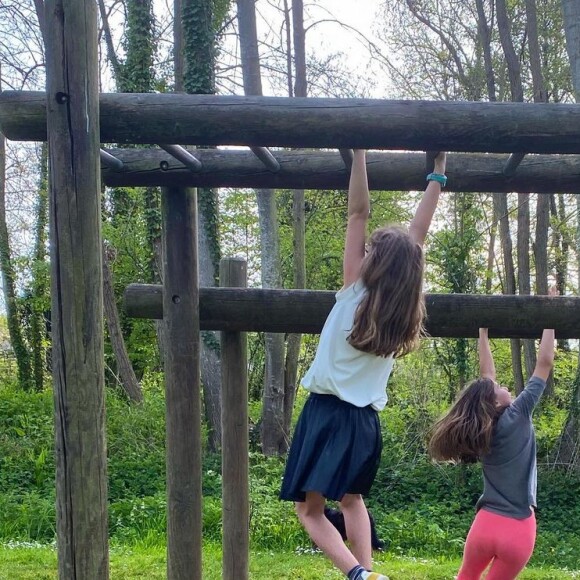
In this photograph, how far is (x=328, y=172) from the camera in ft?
12.7

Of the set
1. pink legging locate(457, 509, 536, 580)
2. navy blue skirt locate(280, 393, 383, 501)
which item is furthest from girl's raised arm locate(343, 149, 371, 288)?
pink legging locate(457, 509, 536, 580)

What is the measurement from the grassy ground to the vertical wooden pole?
7.08 feet

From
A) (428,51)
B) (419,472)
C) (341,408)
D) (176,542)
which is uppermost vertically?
(428,51)

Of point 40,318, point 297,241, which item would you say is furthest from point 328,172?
point 40,318

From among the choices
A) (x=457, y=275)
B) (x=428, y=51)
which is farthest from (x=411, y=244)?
(x=428, y=51)

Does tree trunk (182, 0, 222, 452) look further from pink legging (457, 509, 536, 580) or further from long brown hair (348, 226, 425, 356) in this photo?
long brown hair (348, 226, 425, 356)

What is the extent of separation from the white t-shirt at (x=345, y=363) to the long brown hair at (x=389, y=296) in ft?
0.22

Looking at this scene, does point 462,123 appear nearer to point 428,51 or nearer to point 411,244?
point 411,244

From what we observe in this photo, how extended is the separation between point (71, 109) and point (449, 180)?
6.40 ft

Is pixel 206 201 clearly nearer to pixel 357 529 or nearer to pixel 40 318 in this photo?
pixel 40 318

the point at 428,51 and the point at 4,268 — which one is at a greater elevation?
the point at 428,51

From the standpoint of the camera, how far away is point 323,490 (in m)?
3.13

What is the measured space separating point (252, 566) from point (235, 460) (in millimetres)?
2705

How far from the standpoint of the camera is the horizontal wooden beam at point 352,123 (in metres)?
2.75
